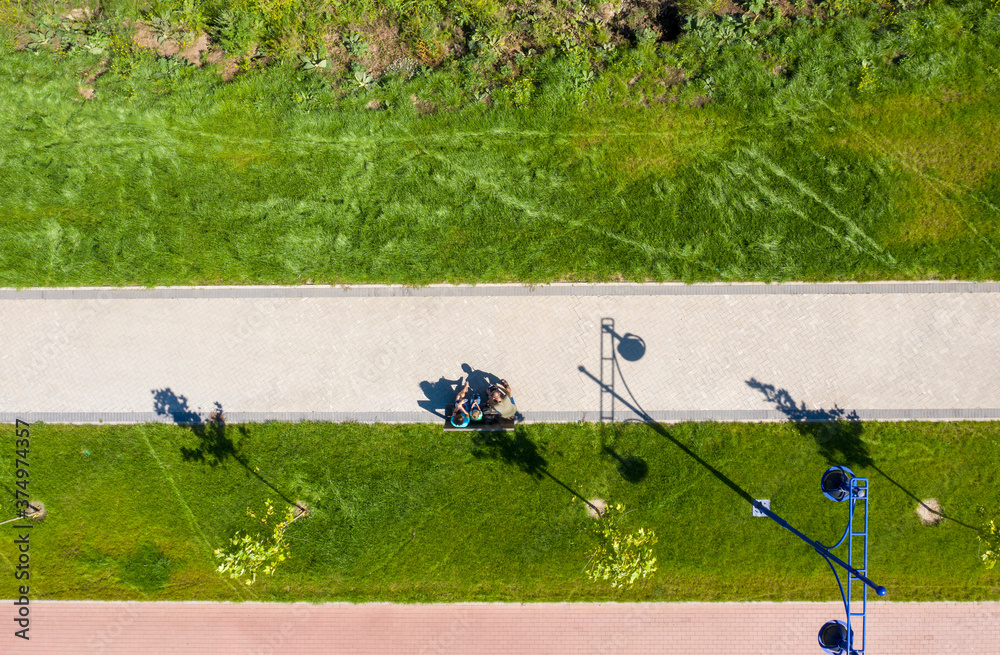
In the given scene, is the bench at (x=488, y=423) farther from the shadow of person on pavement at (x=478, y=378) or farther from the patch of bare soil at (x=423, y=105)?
the patch of bare soil at (x=423, y=105)

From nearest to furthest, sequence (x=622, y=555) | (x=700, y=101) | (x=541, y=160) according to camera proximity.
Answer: (x=622, y=555), (x=541, y=160), (x=700, y=101)

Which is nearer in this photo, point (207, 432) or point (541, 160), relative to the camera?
point (207, 432)

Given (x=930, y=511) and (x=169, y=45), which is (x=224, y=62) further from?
(x=930, y=511)

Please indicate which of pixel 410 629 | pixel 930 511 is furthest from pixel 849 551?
pixel 410 629

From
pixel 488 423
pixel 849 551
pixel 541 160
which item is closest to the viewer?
pixel 849 551

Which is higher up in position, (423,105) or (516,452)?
(423,105)

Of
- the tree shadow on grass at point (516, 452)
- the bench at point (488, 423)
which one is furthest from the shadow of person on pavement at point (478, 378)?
the tree shadow on grass at point (516, 452)
